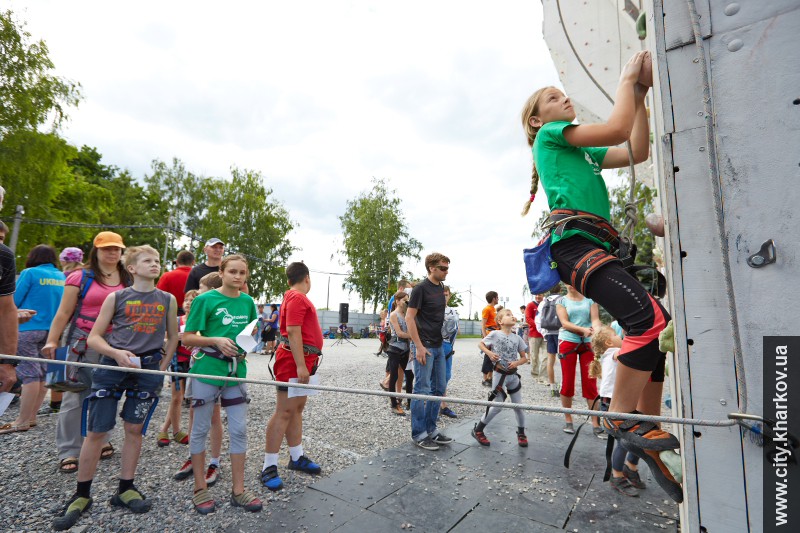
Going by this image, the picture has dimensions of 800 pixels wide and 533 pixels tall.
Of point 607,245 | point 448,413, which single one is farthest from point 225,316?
point 448,413

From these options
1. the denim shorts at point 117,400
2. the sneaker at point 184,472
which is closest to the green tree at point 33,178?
the denim shorts at point 117,400

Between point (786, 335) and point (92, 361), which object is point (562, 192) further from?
point (92, 361)

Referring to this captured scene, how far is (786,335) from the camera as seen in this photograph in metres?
1.06

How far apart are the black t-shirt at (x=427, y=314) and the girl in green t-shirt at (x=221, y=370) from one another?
1.87 meters

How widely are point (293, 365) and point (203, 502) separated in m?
1.15

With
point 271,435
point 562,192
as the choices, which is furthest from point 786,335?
point 271,435

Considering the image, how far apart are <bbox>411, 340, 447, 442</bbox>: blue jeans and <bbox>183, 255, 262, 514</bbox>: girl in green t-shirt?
1.88 metres

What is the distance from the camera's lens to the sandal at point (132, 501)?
279 cm

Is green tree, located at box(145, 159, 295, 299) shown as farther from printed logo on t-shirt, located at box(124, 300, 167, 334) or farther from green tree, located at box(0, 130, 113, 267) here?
printed logo on t-shirt, located at box(124, 300, 167, 334)

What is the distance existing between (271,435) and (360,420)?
2.18m

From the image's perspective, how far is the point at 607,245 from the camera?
171 cm

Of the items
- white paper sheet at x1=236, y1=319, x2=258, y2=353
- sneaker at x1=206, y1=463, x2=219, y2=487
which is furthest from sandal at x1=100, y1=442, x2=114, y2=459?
white paper sheet at x1=236, y1=319, x2=258, y2=353

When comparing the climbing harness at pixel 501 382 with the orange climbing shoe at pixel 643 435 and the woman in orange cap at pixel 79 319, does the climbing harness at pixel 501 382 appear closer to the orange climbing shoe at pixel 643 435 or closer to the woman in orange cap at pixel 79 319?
the orange climbing shoe at pixel 643 435

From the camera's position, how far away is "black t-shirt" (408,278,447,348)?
4547 mm
